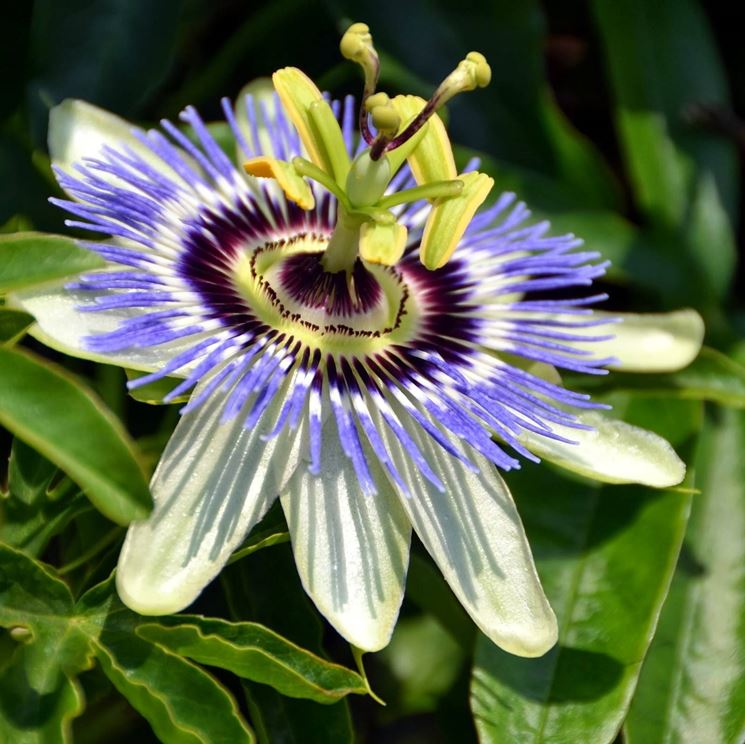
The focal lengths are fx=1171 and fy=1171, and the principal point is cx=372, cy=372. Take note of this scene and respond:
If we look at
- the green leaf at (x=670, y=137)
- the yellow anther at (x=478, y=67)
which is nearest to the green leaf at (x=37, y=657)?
the yellow anther at (x=478, y=67)

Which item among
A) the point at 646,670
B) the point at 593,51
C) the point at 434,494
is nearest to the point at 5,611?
the point at 434,494

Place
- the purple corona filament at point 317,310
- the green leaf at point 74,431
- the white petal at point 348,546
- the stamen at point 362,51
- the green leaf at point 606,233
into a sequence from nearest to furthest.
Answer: the green leaf at point 74,431, the white petal at point 348,546, the purple corona filament at point 317,310, the stamen at point 362,51, the green leaf at point 606,233

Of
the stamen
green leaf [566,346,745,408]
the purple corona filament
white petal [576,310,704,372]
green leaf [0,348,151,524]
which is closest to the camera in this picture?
green leaf [0,348,151,524]

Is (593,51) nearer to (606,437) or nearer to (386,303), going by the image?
(386,303)

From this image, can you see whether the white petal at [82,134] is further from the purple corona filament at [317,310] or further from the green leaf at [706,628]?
the green leaf at [706,628]

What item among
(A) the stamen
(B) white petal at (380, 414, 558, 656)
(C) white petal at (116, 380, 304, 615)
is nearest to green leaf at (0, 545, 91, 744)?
(C) white petal at (116, 380, 304, 615)

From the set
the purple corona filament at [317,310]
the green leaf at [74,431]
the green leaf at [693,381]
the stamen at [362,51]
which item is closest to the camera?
the green leaf at [74,431]

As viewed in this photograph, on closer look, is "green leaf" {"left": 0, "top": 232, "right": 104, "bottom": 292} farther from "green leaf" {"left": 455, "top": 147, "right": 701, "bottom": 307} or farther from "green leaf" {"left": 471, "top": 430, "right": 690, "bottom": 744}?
"green leaf" {"left": 455, "top": 147, "right": 701, "bottom": 307}

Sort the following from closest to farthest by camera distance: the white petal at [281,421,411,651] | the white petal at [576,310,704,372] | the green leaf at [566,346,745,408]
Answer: the white petal at [281,421,411,651] < the white petal at [576,310,704,372] < the green leaf at [566,346,745,408]

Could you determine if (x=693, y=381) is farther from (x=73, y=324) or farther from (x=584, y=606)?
(x=73, y=324)
